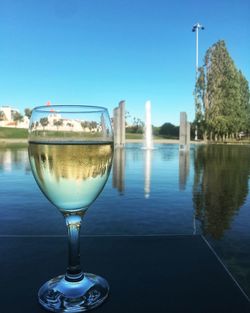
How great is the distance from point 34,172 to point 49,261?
397 millimetres

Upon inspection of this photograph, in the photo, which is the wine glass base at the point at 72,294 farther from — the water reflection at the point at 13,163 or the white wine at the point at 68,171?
the water reflection at the point at 13,163

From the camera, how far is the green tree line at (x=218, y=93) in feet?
198

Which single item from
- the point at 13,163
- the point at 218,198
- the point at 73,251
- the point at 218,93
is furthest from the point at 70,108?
the point at 218,93

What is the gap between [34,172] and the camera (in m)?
1.00

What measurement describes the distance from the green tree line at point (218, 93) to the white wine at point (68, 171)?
199 ft

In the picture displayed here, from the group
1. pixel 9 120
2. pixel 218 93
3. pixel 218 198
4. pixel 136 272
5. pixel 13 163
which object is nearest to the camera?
pixel 136 272

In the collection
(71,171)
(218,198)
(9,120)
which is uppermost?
(9,120)

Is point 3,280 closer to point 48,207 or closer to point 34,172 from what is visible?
point 34,172

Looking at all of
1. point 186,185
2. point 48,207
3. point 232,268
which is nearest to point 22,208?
point 48,207

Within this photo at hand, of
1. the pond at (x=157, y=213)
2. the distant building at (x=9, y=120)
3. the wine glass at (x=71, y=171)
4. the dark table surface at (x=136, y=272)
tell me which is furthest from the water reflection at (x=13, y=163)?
the distant building at (x=9, y=120)

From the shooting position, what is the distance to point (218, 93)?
197 feet

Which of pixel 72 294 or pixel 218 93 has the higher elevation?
pixel 218 93

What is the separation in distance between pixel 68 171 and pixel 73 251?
0.23 meters

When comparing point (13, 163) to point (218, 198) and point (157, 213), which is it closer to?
point (218, 198)
